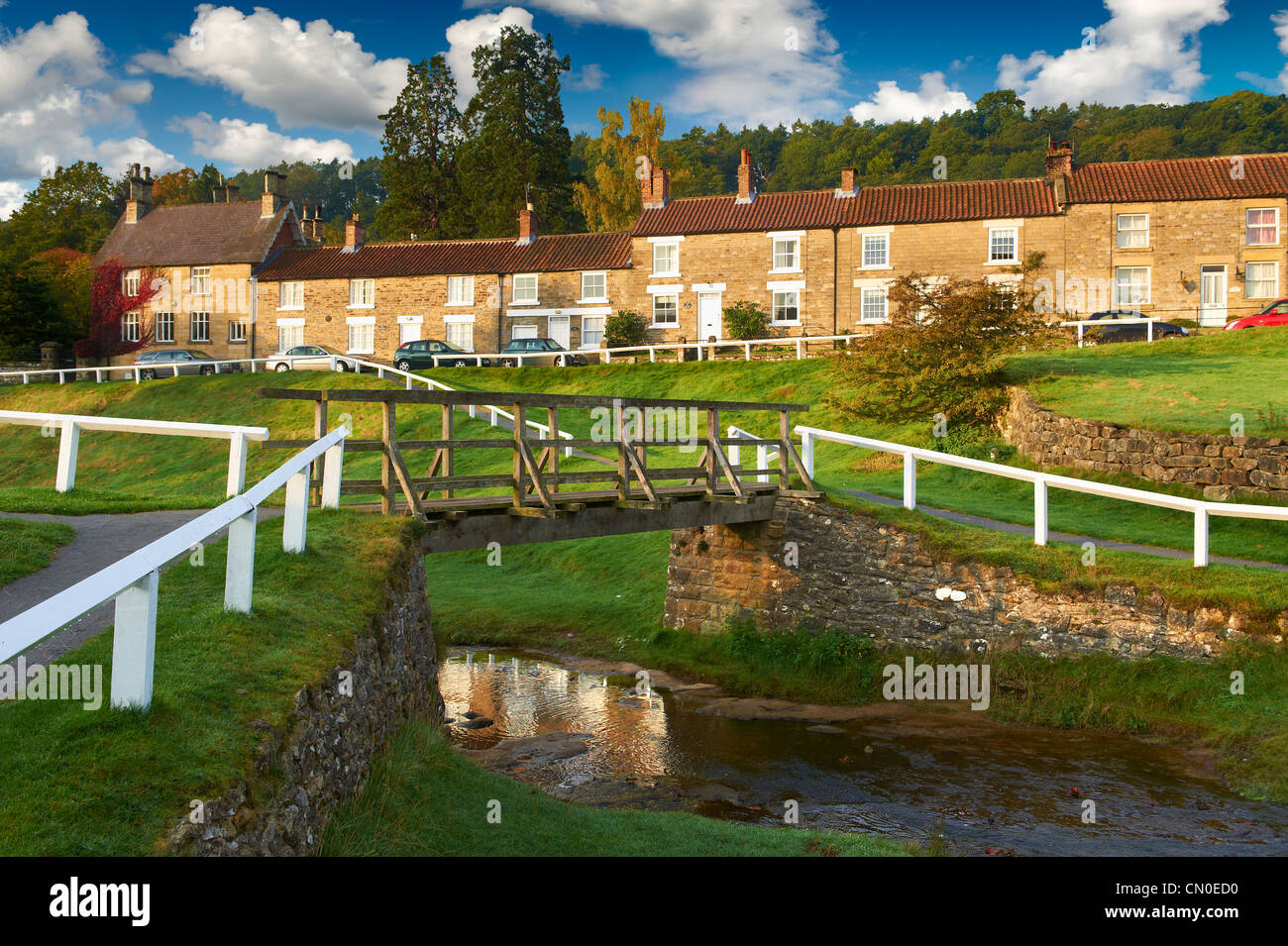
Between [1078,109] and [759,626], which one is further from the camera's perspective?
[1078,109]

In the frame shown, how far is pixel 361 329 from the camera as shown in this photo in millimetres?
48156

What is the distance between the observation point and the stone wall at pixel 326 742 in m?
4.86

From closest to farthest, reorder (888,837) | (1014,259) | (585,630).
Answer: (888,837) < (585,630) < (1014,259)

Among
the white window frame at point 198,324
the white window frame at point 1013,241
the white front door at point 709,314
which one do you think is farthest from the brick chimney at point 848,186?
the white window frame at point 198,324

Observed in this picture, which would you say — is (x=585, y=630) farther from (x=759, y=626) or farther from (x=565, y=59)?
(x=565, y=59)

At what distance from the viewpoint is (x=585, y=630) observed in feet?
58.3

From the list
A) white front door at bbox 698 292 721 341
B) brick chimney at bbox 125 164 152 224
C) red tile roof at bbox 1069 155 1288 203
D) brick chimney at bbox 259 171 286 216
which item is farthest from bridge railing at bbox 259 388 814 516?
brick chimney at bbox 125 164 152 224

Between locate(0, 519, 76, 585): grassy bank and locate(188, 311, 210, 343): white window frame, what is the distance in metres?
44.6

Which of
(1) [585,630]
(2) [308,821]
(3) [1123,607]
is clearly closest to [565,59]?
(1) [585,630]

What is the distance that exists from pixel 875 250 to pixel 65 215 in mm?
51370

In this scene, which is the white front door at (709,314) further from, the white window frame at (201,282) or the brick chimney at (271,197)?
the white window frame at (201,282)

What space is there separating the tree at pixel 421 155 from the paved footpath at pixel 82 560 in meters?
52.4

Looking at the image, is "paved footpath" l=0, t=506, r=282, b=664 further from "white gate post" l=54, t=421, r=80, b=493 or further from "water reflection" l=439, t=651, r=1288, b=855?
"water reflection" l=439, t=651, r=1288, b=855
